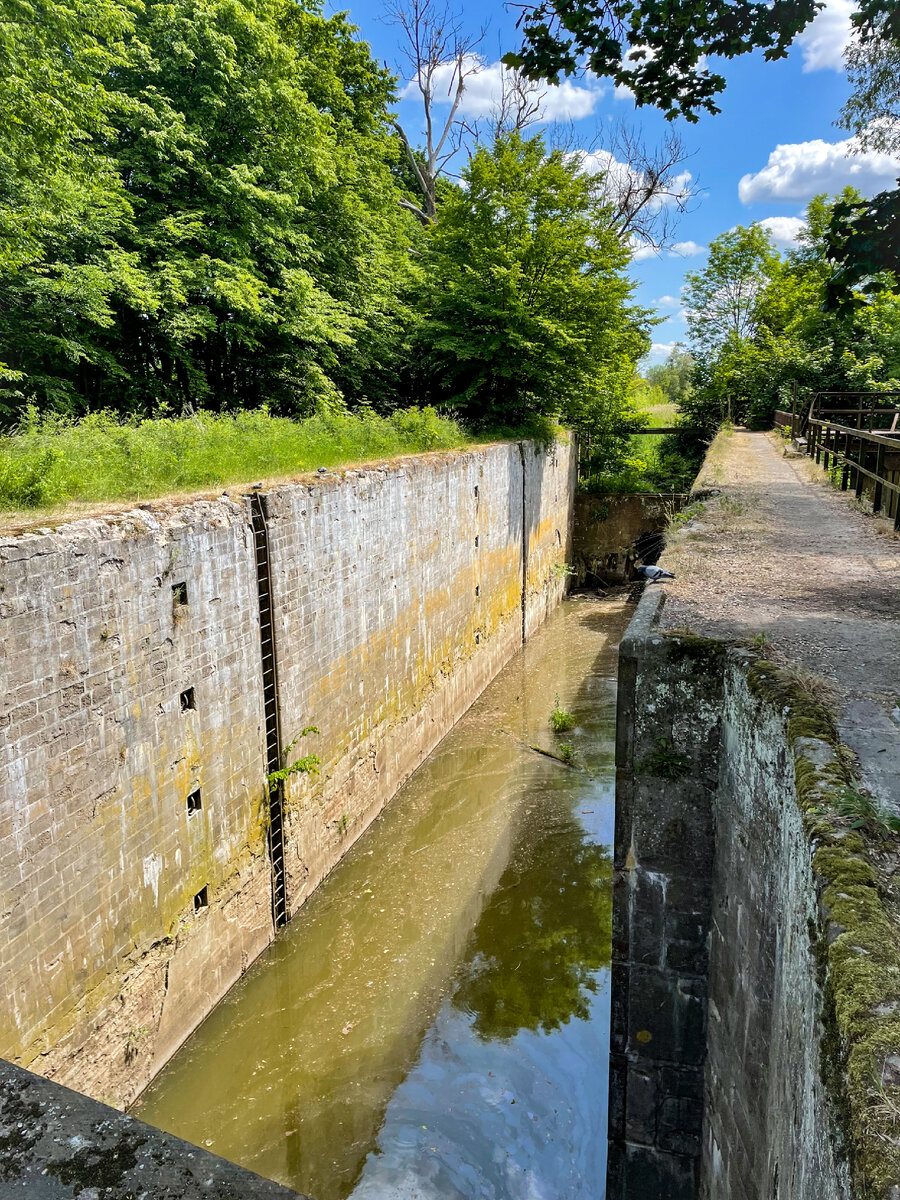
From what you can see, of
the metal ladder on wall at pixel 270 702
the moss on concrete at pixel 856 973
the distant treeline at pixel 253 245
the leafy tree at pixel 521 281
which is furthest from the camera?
the leafy tree at pixel 521 281

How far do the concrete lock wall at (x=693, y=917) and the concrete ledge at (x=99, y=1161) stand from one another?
257 centimetres

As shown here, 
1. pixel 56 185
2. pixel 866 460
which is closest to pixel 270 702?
pixel 56 185

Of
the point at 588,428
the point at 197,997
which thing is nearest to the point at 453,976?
the point at 197,997

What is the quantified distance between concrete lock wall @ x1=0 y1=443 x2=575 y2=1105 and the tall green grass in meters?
0.68

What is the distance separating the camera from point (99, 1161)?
1.17m

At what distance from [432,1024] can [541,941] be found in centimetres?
154

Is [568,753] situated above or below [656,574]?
below

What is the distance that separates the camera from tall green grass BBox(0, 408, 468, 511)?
6191 millimetres

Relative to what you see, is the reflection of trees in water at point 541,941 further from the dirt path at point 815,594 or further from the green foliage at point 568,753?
the dirt path at point 815,594

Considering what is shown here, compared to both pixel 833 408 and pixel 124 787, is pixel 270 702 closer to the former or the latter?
pixel 124 787

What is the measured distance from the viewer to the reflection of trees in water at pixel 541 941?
23.1ft

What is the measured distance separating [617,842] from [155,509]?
423 cm

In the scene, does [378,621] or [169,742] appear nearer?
[169,742]

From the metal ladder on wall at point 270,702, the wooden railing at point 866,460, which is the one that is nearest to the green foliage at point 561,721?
the wooden railing at point 866,460
